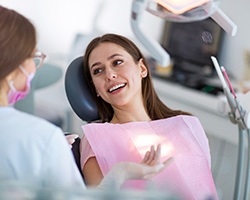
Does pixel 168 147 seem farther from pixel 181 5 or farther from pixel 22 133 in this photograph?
pixel 22 133

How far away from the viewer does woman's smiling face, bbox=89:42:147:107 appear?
1746mm

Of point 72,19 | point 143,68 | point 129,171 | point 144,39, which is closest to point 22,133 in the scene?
point 129,171

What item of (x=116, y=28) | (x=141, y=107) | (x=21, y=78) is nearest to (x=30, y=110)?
(x=141, y=107)

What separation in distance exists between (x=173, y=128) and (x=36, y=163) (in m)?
0.73

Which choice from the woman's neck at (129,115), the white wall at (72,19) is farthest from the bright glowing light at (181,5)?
the white wall at (72,19)

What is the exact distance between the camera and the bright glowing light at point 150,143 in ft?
5.50

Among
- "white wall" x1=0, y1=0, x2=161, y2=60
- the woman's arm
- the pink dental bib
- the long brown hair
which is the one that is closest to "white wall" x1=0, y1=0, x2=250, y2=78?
"white wall" x1=0, y1=0, x2=161, y2=60

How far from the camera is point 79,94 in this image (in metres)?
1.81

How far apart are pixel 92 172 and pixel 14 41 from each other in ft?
1.99

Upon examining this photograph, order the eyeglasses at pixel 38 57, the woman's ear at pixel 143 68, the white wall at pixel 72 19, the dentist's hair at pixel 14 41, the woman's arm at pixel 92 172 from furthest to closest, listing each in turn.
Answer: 1. the white wall at pixel 72 19
2. the woman's ear at pixel 143 68
3. the woman's arm at pixel 92 172
4. the eyeglasses at pixel 38 57
5. the dentist's hair at pixel 14 41

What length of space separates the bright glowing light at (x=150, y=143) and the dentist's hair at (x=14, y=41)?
2.04 feet

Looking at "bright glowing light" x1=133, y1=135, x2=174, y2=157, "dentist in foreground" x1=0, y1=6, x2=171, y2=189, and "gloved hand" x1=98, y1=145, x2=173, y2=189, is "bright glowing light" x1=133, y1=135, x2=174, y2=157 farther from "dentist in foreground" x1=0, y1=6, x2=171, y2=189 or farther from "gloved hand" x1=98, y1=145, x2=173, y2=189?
"dentist in foreground" x1=0, y1=6, x2=171, y2=189

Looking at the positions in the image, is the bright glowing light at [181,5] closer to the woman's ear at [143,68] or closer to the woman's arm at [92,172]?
the woman's ear at [143,68]

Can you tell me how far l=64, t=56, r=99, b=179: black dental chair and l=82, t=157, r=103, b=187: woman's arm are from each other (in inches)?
6.3
